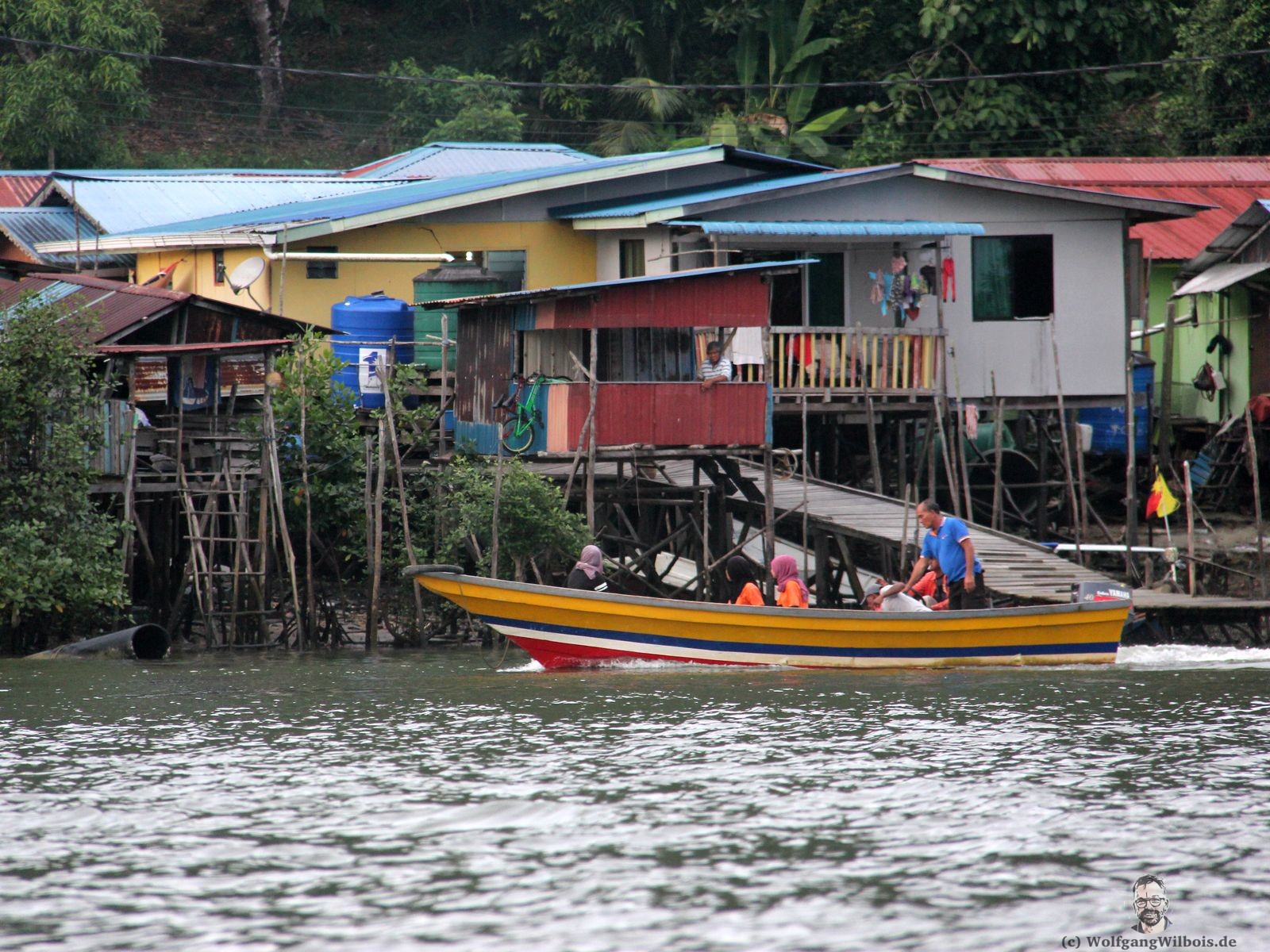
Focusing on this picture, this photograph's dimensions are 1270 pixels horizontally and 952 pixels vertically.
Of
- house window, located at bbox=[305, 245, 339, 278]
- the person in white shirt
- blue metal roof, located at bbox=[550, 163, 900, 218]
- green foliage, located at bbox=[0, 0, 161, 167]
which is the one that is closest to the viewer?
the person in white shirt

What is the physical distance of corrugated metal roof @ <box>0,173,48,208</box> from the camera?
1272 inches

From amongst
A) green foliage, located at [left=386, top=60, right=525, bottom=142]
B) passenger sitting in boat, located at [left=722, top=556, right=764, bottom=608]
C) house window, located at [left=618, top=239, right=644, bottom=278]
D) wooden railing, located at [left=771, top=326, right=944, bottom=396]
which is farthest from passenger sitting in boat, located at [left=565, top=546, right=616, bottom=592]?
green foliage, located at [left=386, top=60, right=525, bottom=142]

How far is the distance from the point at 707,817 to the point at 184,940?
357cm

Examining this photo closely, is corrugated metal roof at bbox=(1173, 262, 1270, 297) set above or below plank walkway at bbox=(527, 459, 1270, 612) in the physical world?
above

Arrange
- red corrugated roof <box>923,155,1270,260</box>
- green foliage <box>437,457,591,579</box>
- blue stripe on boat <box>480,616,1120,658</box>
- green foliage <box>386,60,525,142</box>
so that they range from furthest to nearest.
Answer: green foliage <box>386,60,525,142</box>
red corrugated roof <box>923,155,1270,260</box>
green foliage <box>437,457,591,579</box>
blue stripe on boat <box>480,616,1120,658</box>

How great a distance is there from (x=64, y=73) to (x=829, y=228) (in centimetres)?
2138

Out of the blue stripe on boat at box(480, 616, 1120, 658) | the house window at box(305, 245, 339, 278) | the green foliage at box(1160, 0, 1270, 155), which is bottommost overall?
the blue stripe on boat at box(480, 616, 1120, 658)

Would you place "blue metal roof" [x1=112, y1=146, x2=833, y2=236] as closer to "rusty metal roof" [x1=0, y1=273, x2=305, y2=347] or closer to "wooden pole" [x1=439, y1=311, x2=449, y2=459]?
"wooden pole" [x1=439, y1=311, x2=449, y2=459]

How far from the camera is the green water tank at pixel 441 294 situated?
22703 millimetres

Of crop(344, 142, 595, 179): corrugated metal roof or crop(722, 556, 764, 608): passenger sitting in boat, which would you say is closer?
crop(722, 556, 764, 608): passenger sitting in boat

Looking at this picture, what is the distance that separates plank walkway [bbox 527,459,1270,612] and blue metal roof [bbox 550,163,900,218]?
146 inches

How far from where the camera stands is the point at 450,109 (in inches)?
1663

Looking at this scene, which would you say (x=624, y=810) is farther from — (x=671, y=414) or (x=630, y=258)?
(x=630, y=258)

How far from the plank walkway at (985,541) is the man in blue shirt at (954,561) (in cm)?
101
